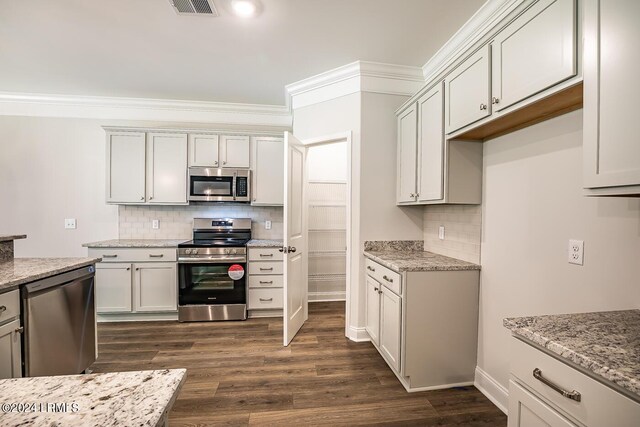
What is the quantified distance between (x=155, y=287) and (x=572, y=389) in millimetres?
3602

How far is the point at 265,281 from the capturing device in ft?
10.9

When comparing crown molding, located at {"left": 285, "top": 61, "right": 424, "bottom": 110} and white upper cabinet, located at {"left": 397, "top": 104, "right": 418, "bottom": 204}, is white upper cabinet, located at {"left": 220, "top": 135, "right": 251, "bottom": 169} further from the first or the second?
white upper cabinet, located at {"left": 397, "top": 104, "right": 418, "bottom": 204}

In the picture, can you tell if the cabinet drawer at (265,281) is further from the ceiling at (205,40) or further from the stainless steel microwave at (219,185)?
the ceiling at (205,40)

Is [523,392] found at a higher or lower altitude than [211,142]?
lower

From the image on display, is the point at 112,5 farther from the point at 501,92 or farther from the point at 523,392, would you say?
the point at 523,392

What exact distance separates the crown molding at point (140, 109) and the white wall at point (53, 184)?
0.12 metres

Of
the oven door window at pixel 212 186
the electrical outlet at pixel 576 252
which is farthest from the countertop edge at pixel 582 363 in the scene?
the oven door window at pixel 212 186

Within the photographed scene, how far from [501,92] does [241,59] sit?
2.26m

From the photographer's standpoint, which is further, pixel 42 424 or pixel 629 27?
pixel 629 27

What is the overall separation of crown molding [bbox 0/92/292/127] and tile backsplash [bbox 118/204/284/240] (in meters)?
1.21

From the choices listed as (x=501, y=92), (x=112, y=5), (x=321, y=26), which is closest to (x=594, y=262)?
(x=501, y=92)

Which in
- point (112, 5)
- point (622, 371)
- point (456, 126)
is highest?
point (112, 5)

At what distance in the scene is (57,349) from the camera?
1805 millimetres

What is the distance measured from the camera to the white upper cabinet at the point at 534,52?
3.81 feet
